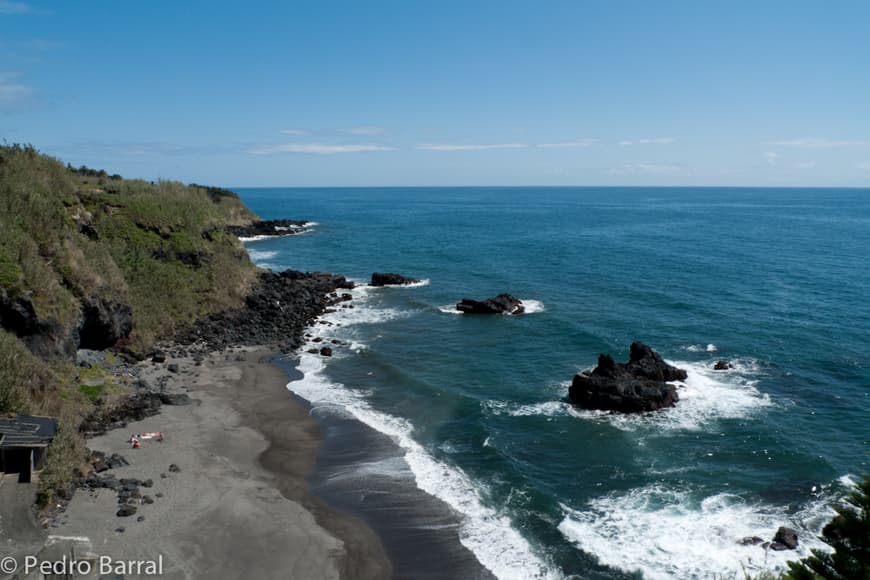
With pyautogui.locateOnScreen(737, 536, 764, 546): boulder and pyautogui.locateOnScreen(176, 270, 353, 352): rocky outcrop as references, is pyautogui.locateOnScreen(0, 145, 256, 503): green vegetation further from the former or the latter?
pyautogui.locateOnScreen(737, 536, 764, 546): boulder

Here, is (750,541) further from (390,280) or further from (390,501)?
(390,280)

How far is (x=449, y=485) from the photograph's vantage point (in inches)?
1043

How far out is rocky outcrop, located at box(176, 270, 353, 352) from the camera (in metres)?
46.5

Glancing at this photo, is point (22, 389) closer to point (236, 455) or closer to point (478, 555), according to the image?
point (236, 455)

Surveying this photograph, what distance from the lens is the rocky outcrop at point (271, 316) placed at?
46500 mm

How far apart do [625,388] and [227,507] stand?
Result: 73.6 feet

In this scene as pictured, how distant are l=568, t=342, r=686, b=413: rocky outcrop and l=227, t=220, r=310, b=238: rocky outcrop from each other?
98.1 metres

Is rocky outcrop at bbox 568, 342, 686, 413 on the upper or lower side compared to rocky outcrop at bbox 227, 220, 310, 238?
lower

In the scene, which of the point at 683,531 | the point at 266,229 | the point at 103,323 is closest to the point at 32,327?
the point at 103,323

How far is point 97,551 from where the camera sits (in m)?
19.5

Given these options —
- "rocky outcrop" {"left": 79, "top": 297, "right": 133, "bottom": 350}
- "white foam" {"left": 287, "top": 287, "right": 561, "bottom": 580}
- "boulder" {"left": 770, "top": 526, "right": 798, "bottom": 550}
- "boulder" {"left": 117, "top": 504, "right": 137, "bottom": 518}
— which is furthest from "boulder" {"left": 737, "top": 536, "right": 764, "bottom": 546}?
"rocky outcrop" {"left": 79, "top": 297, "right": 133, "bottom": 350}

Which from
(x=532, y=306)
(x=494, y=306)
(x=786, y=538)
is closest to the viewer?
(x=786, y=538)

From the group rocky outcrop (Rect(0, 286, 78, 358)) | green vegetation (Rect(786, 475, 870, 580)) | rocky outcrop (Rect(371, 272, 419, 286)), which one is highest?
rocky outcrop (Rect(0, 286, 78, 358))

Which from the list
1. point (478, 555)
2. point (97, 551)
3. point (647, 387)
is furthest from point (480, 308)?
point (97, 551)
